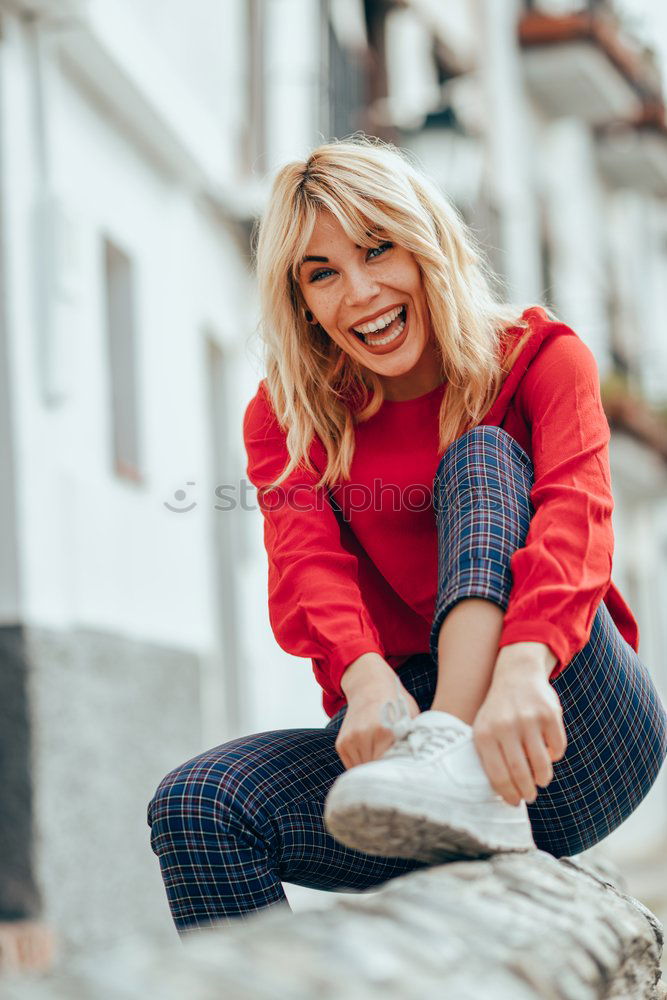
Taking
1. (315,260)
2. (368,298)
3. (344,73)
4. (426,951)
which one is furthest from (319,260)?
(344,73)

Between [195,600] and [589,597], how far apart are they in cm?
523

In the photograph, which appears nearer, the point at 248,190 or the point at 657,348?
the point at 248,190

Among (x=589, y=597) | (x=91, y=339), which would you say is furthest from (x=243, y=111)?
(x=589, y=597)

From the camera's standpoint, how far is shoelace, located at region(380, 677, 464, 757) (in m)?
1.92

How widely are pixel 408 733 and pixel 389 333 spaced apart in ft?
2.54

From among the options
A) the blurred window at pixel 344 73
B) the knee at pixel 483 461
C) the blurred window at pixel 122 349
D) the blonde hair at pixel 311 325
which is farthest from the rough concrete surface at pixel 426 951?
the blurred window at pixel 344 73

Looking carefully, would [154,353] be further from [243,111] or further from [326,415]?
[326,415]

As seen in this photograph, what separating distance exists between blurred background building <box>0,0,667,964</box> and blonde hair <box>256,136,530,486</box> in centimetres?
26

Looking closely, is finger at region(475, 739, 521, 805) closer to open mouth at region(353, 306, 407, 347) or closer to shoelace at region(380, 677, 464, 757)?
shoelace at region(380, 677, 464, 757)

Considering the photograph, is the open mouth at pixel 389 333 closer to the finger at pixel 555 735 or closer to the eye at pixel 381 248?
the eye at pixel 381 248

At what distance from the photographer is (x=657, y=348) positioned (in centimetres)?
1806

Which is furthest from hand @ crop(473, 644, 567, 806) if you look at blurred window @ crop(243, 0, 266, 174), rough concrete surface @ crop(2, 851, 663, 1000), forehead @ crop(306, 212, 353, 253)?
blurred window @ crop(243, 0, 266, 174)

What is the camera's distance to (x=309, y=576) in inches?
89.7

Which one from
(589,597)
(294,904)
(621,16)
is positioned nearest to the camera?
(589,597)
